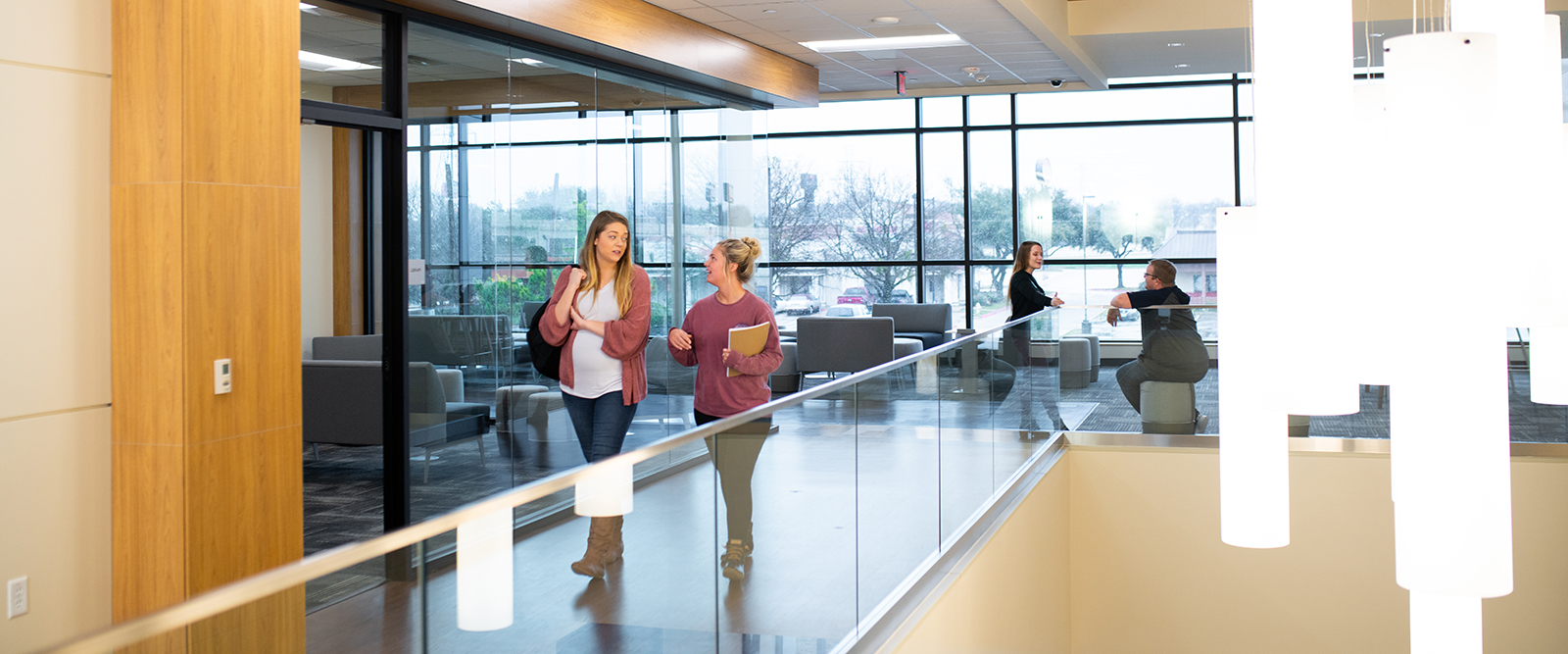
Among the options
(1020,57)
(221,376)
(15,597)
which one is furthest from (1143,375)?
(15,597)

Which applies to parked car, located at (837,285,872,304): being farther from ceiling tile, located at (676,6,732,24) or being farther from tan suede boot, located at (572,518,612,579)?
tan suede boot, located at (572,518,612,579)

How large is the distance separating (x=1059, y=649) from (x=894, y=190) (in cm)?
674

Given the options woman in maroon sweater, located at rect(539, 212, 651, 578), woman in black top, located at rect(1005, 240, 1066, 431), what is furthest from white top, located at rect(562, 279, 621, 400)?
woman in black top, located at rect(1005, 240, 1066, 431)

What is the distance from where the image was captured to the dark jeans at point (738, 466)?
8.59 ft

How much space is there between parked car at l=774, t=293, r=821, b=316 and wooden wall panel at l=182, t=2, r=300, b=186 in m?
9.94

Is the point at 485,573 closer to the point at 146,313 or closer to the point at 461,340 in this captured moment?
the point at 146,313

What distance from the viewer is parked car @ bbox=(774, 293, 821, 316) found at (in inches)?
535

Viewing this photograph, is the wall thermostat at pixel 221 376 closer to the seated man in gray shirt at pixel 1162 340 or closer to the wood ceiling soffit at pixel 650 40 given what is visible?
the wood ceiling soffit at pixel 650 40

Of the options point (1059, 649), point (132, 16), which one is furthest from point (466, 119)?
point (1059, 649)

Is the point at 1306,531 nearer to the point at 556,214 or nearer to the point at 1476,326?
the point at 556,214

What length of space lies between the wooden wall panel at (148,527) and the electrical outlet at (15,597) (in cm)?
27

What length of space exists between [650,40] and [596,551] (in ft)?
17.7

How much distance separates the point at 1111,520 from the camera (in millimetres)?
8547

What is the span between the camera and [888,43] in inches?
348
